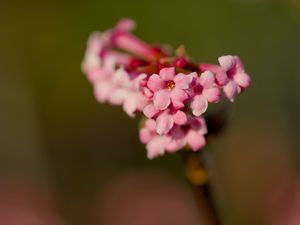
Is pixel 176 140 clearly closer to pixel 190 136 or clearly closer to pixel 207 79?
pixel 190 136

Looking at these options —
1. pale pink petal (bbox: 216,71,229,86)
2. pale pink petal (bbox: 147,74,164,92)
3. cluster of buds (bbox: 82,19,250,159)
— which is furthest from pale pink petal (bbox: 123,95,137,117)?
pale pink petal (bbox: 216,71,229,86)

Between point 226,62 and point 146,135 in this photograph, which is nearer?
point 226,62

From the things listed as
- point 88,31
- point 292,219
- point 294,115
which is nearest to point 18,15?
point 88,31

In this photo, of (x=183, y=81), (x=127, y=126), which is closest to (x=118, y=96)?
(x=183, y=81)

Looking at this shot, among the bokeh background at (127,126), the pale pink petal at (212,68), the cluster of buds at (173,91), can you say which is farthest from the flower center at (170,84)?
the bokeh background at (127,126)

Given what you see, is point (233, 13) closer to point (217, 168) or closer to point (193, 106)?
point (217, 168)

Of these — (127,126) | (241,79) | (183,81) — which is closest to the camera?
(183,81)
